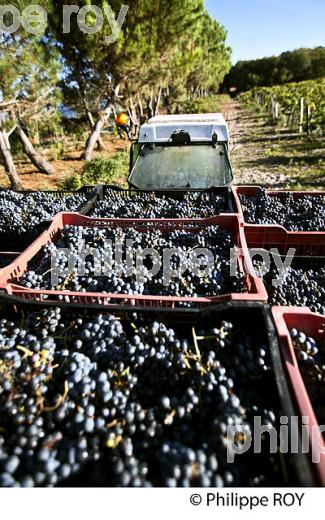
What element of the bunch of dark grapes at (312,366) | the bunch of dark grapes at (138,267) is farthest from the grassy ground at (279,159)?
the bunch of dark grapes at (312,366)

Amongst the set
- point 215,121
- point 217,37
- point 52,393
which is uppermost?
point 217,37

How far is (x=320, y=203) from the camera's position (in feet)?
9.24

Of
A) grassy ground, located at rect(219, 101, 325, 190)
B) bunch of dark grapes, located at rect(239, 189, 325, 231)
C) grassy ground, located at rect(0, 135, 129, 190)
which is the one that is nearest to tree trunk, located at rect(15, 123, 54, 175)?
grassy ground, located at rect(0, 135, 129, 190)

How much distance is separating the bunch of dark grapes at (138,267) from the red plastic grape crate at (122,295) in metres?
0.06

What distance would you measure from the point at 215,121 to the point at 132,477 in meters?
4.21

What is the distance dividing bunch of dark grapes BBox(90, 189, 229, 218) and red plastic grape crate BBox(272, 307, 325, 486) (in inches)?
56.7

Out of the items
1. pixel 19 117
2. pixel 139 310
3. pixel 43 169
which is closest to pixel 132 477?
pixel 139 310

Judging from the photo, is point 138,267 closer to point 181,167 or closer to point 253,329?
point 253,329

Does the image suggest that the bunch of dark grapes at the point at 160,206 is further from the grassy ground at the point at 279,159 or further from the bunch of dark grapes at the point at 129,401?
the grassy ground at the point at 279,159

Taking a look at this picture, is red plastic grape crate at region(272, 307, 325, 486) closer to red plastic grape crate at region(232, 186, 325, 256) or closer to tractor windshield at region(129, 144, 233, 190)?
red plastic grape crate at region(232, 186, 325, 256)

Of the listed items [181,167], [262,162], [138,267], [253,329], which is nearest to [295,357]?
[253,329]

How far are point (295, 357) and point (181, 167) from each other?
9.69 feet

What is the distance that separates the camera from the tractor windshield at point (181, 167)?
3.65 m

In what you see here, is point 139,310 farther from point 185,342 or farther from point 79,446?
point 79,446
